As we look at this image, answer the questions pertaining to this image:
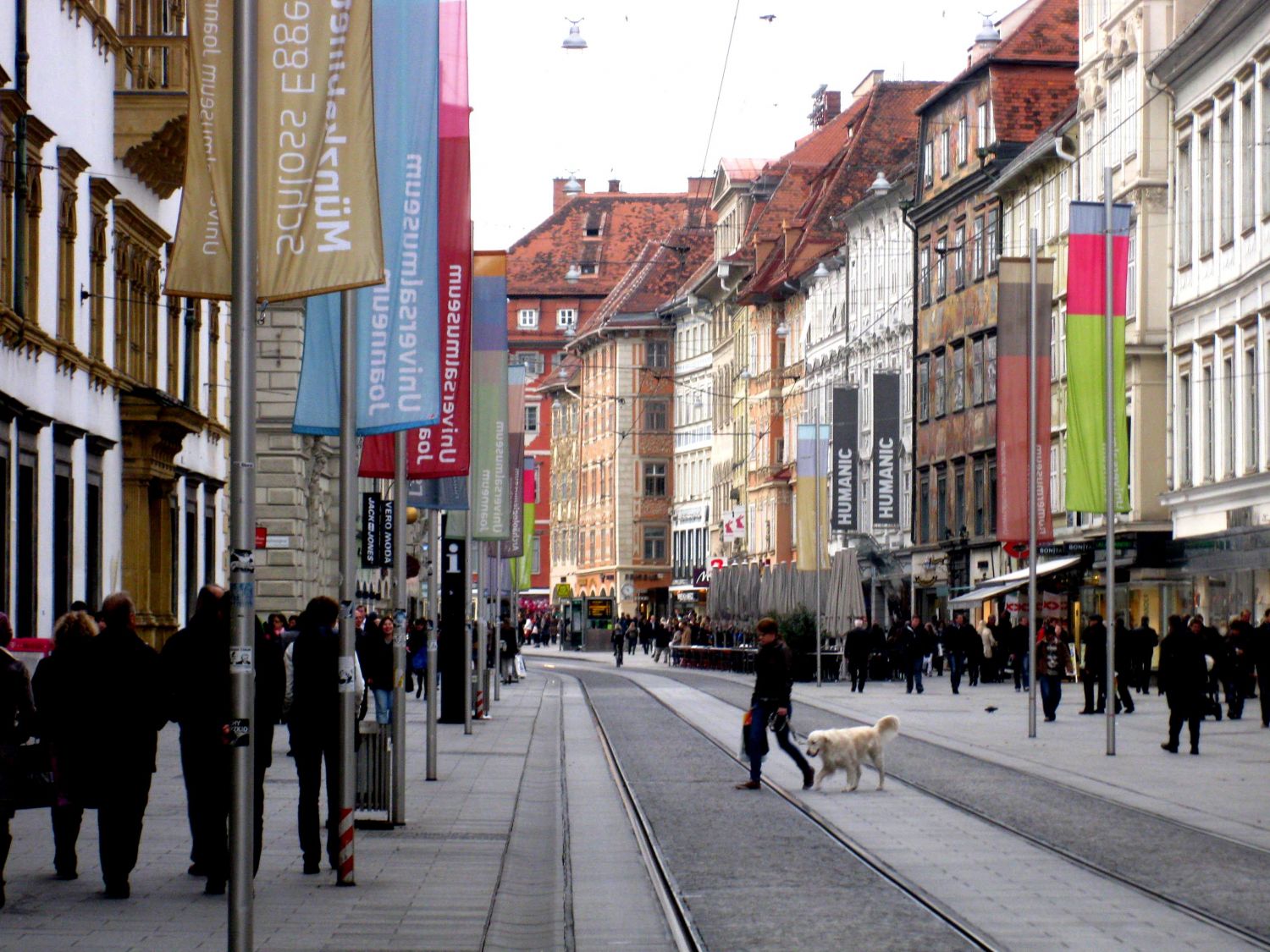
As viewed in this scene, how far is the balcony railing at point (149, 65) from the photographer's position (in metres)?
28.8

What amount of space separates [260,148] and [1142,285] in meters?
42.9

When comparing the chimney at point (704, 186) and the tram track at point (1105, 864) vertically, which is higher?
the chimney at point (704, 186)

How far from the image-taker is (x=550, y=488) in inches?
5704

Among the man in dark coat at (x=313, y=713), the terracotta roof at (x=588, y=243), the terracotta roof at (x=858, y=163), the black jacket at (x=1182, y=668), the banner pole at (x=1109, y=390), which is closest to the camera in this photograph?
the man in dark coat at (x=313, y=713)

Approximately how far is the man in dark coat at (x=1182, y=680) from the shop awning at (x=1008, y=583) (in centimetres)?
2605

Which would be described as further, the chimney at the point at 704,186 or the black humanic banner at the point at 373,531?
the chimney at the point at 704,186

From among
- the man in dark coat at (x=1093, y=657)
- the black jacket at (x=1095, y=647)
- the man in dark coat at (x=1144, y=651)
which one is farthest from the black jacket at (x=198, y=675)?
the man in dark coat at (x=1144, y=651)

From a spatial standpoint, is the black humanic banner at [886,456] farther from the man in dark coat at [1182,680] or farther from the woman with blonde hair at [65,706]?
the woman with blonde hair at [65,706]

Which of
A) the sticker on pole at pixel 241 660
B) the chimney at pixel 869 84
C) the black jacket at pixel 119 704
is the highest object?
the chimney at pixel 869 84

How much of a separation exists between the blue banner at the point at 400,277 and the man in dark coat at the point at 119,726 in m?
2.71

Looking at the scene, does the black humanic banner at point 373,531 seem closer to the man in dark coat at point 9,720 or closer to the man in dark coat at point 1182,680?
the man in dark coat at point 1182,680

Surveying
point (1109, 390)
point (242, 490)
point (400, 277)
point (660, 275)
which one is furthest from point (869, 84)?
point (242, 490)

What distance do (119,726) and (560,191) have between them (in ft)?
447

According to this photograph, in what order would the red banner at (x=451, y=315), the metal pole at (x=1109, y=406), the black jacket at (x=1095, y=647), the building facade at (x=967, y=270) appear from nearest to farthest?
the red banner at (x=451, y=315), the metal pole at (x=1109, y=406), the black jacket at (x=1095, y=647), the building facade at (x=967, y=270)
